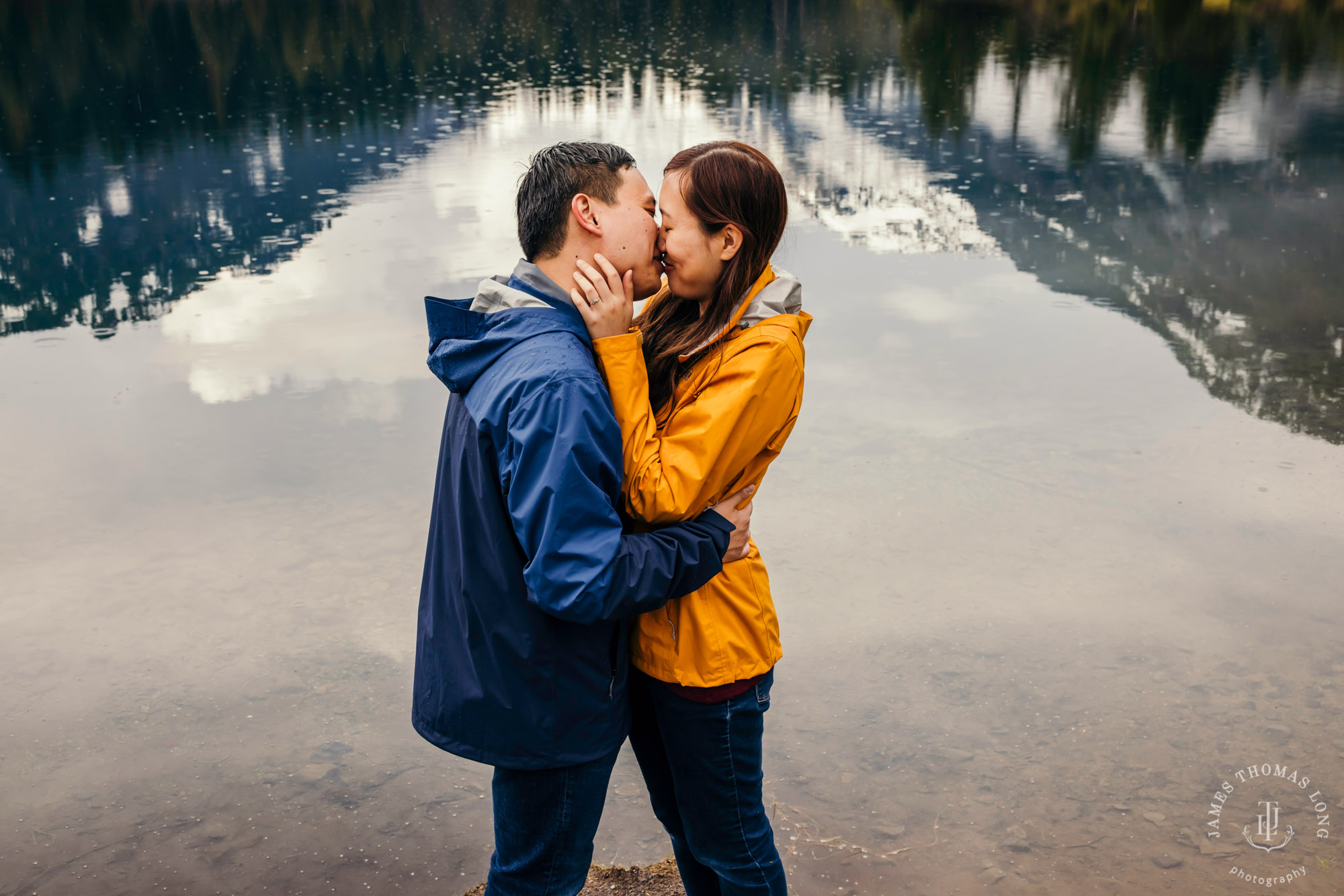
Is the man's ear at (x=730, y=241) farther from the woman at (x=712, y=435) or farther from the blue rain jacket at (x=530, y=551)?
the blue rain jacket at (x=530, y=551)

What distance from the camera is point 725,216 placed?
80.2 inches

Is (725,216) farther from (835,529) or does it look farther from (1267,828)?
(835,529)

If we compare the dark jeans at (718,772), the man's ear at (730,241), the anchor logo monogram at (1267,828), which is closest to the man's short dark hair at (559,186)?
the man's ear at (730,241)

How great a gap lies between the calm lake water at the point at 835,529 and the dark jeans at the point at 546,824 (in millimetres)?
921

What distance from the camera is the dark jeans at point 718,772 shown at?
6.86 ft

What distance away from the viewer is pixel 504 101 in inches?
798

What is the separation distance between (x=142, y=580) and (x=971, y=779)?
3451 mm

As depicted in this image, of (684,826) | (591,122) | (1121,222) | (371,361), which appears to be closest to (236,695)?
(684,826)

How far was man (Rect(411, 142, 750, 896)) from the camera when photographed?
173 cm

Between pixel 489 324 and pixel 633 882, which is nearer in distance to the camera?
pixel 489 324

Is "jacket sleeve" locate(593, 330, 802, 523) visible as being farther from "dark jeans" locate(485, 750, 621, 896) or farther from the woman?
"dark jeans" locate(485, 750, 621, 896)

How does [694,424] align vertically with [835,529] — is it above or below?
above

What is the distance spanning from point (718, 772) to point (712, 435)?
2.39 ft

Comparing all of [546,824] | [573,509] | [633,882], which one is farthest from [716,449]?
[633,882]
